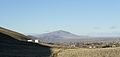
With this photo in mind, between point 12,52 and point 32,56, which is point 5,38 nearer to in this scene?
point 12,52

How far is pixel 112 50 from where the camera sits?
61406 millimetres

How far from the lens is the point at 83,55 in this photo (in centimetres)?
5853

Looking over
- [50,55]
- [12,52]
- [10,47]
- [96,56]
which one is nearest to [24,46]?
[10,47]

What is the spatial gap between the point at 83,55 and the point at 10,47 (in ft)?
59.0

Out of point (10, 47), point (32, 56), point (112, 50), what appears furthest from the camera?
point (10, 47)

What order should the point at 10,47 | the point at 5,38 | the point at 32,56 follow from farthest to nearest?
the point at 5,38 → the point at 10,47 → the point at 32,56

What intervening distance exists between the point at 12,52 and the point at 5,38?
72.9ft

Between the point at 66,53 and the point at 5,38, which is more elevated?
the point at 5,38

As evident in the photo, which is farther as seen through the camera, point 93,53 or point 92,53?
point 92,53

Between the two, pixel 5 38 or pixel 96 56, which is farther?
pixel 5 38

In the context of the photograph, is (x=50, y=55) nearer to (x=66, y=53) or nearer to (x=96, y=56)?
(x=66, y=53)

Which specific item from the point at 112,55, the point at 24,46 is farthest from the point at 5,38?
the point at 112,55

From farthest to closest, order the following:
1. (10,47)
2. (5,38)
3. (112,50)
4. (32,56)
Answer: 1. (5,38)
2. (10,47)
3. (112,50)
4. (32,56)

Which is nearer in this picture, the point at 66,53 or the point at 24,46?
the point at 66,53
